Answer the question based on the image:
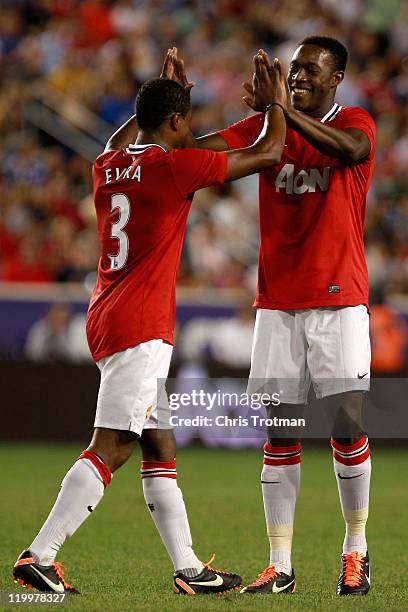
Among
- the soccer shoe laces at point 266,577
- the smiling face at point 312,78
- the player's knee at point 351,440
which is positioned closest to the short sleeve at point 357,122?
the smiling face at point 312,78

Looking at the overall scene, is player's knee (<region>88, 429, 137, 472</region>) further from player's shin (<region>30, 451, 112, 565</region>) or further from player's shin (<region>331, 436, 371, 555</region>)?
player's shin (<region>331, 436, 371, 555</region>)

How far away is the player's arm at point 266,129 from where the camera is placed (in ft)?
Result: 16.9

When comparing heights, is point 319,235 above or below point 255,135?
below

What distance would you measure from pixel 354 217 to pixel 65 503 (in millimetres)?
1902

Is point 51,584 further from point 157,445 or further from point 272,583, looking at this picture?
point 272,583

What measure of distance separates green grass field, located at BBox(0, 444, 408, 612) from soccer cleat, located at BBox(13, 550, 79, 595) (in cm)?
12

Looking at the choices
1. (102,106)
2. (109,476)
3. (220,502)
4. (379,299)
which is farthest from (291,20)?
(109,476)

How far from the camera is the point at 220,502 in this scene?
8.73m

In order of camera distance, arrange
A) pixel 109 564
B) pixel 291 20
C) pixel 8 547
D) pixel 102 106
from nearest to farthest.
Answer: pixel 109 564 < pixel 8 547 < pixel 102 106 < pixel 291 20

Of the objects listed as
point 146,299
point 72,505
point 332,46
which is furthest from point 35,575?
point 332,46

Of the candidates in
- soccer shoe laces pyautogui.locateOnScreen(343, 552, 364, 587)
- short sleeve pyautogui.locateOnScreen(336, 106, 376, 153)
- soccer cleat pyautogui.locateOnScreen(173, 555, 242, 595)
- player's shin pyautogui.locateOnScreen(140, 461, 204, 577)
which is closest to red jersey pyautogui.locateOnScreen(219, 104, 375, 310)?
short sleeve pyautogui.locateOnScreen(336, 106, 376, 153)

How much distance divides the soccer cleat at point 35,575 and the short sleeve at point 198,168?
5.55 feet

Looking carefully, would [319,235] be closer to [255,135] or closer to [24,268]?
[255,135]

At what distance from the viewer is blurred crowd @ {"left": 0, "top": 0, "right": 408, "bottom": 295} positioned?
543 inches
